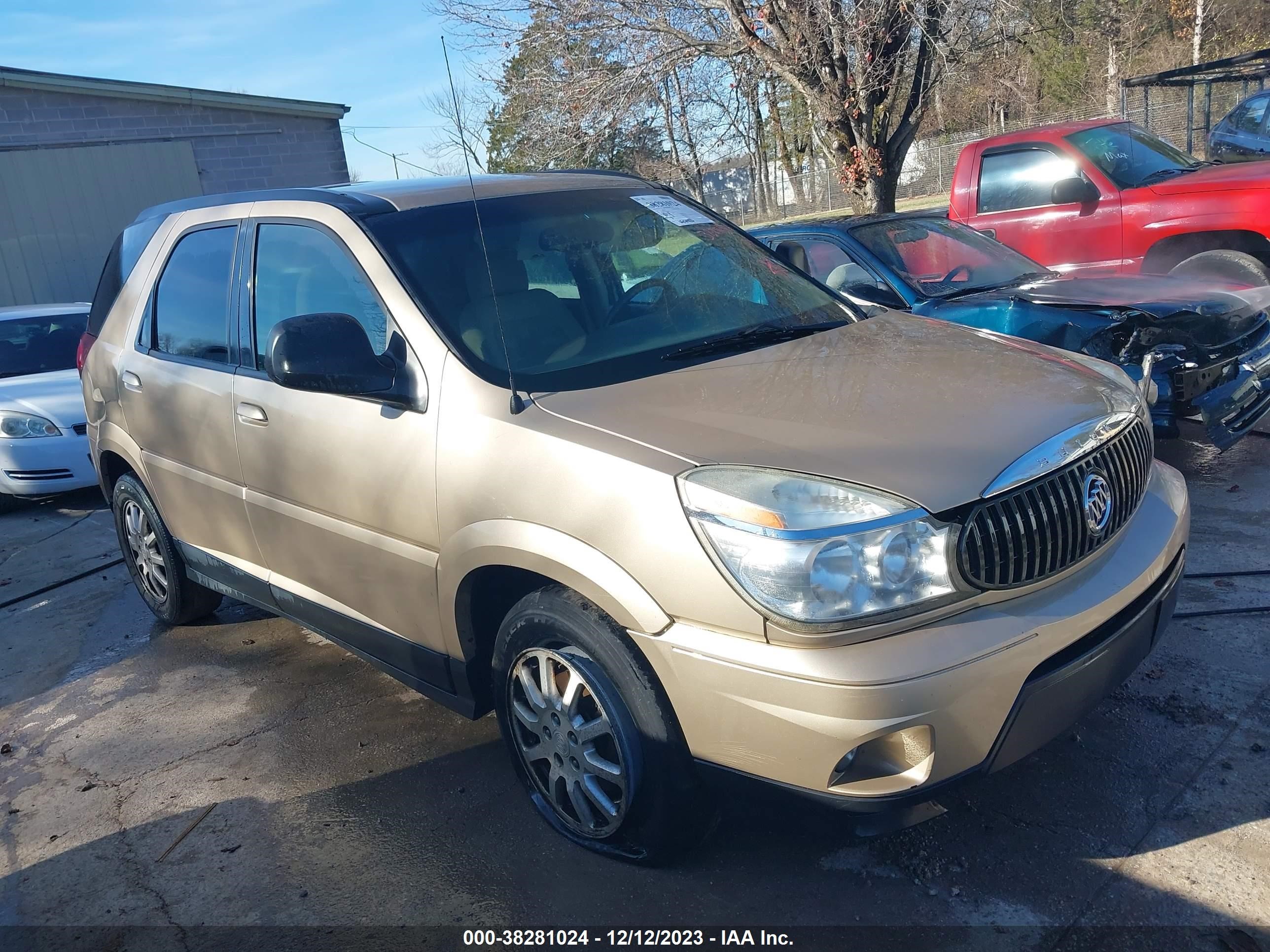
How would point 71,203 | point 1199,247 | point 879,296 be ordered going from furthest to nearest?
point 71,203 < point 1199,247 < point 879,296

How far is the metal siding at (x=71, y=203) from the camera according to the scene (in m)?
14.0

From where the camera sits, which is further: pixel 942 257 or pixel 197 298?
pixel 942 257

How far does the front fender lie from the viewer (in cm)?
243

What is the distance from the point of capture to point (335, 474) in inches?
130

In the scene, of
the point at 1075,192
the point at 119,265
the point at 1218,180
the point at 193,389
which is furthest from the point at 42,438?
the point at 1218,180

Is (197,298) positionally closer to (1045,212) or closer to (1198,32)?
(1045,212)

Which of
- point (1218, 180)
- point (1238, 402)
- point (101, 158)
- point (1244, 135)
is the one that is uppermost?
point (101, 158)

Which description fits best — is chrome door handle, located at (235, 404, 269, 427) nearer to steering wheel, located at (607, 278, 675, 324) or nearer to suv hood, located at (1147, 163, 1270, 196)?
steering wheel, located at (607, 278, 675, 324)

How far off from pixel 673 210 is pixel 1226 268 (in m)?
4.66

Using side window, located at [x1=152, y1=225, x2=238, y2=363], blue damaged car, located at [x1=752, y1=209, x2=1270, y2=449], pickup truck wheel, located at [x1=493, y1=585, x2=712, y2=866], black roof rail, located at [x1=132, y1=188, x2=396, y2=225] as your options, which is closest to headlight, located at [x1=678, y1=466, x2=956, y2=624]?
pickup truck wheel, located at [x1=493, y1=585, x2=712, y2=866]

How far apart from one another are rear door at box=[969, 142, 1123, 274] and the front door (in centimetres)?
542

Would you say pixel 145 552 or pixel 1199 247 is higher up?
pixel 1199 247

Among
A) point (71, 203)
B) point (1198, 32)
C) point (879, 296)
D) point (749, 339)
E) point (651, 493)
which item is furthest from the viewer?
point (1198, 32)

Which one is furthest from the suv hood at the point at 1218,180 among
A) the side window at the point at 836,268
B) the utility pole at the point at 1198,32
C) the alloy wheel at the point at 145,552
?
the utility pole at the point at 1198,32
